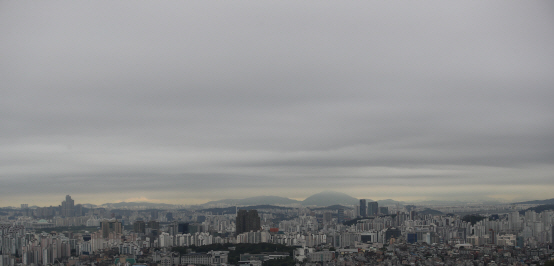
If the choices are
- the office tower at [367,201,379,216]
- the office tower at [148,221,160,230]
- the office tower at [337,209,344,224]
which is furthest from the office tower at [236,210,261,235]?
the office tower at [367,201,379,216]

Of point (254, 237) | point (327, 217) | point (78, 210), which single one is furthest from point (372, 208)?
point (78, 210)

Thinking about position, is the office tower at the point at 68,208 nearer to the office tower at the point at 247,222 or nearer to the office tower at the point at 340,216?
the office tower at the point at 247,222

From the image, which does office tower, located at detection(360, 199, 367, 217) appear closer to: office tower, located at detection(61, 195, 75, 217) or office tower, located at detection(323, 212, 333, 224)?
office tower, located at detection(323, 212, 333, 224)

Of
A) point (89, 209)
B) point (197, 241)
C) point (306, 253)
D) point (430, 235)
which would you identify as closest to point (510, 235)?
point (430, 235)

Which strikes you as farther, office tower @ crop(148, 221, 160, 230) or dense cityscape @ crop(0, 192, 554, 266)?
office tower @ crop(148, 221, 160, 230)

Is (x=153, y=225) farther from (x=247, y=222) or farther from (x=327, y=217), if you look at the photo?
(x=327, y=217)

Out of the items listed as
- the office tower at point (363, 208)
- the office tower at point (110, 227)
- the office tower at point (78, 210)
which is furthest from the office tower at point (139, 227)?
the office tower at point (363, 208)

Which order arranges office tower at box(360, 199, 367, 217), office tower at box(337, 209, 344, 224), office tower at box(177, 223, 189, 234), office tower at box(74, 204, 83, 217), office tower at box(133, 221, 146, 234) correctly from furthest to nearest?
1. office tower at box(360, 199, 367, 217)
2. office tower at box(337, 209, 344, 224)
3. office tower at box(177, 223, 189, 234)
4. office tower at box(74, 204, 83, 217)
5. office tower at box(133, 221, 146, 234)
